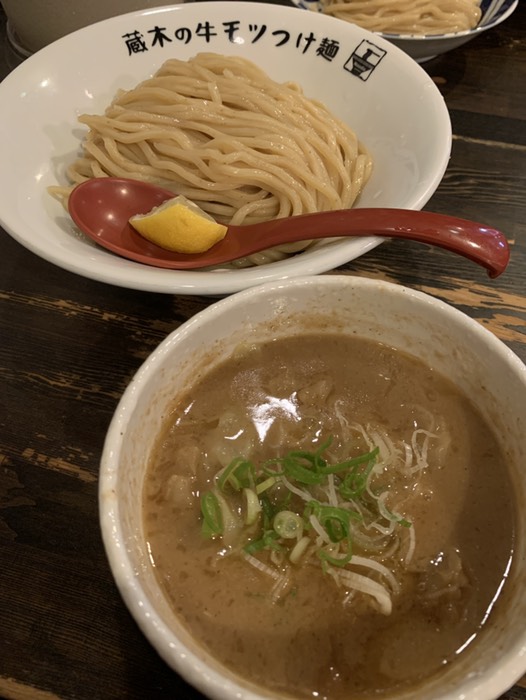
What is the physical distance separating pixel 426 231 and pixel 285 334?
1.71 feet

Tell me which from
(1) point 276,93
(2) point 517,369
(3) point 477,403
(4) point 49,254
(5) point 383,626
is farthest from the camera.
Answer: (1) point 276,93

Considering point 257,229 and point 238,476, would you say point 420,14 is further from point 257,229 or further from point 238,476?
point 238,476

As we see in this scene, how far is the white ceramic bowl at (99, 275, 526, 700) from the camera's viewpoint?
0.89 m

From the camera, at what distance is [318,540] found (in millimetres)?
1100

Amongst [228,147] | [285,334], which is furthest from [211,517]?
[228,147]

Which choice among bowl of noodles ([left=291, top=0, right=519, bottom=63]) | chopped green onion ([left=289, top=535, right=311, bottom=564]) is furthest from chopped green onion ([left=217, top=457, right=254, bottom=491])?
bowl of noodles ([left=291, top=0, right=519, bottom=63])

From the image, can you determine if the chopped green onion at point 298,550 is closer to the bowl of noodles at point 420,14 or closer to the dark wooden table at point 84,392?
the dark wooden table at point 84,392

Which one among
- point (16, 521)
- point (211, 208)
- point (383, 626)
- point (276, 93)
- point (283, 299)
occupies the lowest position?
point (16, 521)

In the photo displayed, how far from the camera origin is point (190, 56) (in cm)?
237

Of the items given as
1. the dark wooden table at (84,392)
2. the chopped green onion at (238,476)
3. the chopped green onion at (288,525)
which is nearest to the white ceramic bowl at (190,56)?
the dark wooden table at (84,392)

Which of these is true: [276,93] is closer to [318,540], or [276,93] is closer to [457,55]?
[457,55]

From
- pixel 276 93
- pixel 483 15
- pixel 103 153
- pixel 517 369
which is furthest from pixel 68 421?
pixel 483 15

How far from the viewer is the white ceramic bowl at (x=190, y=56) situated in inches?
63.2

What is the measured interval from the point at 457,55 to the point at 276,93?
124 cm
